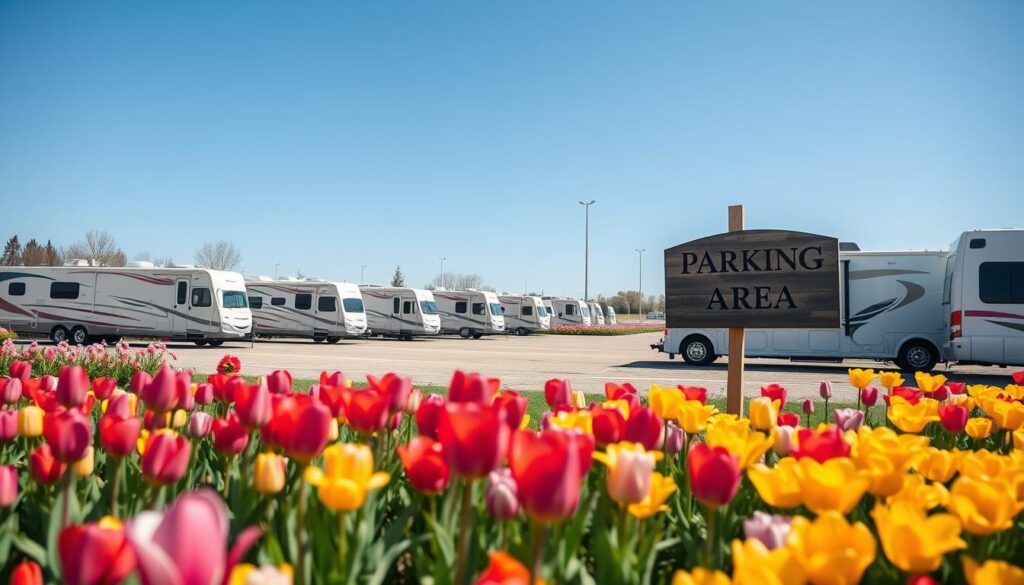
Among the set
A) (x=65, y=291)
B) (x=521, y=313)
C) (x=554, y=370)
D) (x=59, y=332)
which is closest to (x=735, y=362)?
(x=554, y=370)

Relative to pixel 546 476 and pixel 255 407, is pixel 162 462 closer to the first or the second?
pixel 255 407

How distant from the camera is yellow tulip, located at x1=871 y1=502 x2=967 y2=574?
1.04 metres

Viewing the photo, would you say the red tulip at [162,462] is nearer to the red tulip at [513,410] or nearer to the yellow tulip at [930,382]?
the red tulip at [513,410]

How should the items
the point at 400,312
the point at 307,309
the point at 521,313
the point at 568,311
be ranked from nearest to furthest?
the point at 307,309 < the point at 400,312 < the point at 521,313 < the point at 568,311

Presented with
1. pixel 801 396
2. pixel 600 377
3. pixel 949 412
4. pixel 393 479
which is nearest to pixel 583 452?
pixel 393 479

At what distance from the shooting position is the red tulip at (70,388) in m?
2.08

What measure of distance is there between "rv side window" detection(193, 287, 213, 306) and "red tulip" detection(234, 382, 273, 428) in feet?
66.1

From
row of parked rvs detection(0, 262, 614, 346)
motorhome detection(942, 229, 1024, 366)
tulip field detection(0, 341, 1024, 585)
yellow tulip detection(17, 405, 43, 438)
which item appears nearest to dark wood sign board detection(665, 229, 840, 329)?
tulip field detection(0, 341, 1024, 585)

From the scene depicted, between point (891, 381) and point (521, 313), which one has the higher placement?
point (521, 313)

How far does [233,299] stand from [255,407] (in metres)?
20.7

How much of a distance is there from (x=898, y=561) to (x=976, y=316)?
45.9ft

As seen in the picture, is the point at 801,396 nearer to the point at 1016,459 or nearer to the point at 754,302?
the point at 754,302

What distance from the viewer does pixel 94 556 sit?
0.86 metres

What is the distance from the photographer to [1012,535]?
1523 mm
